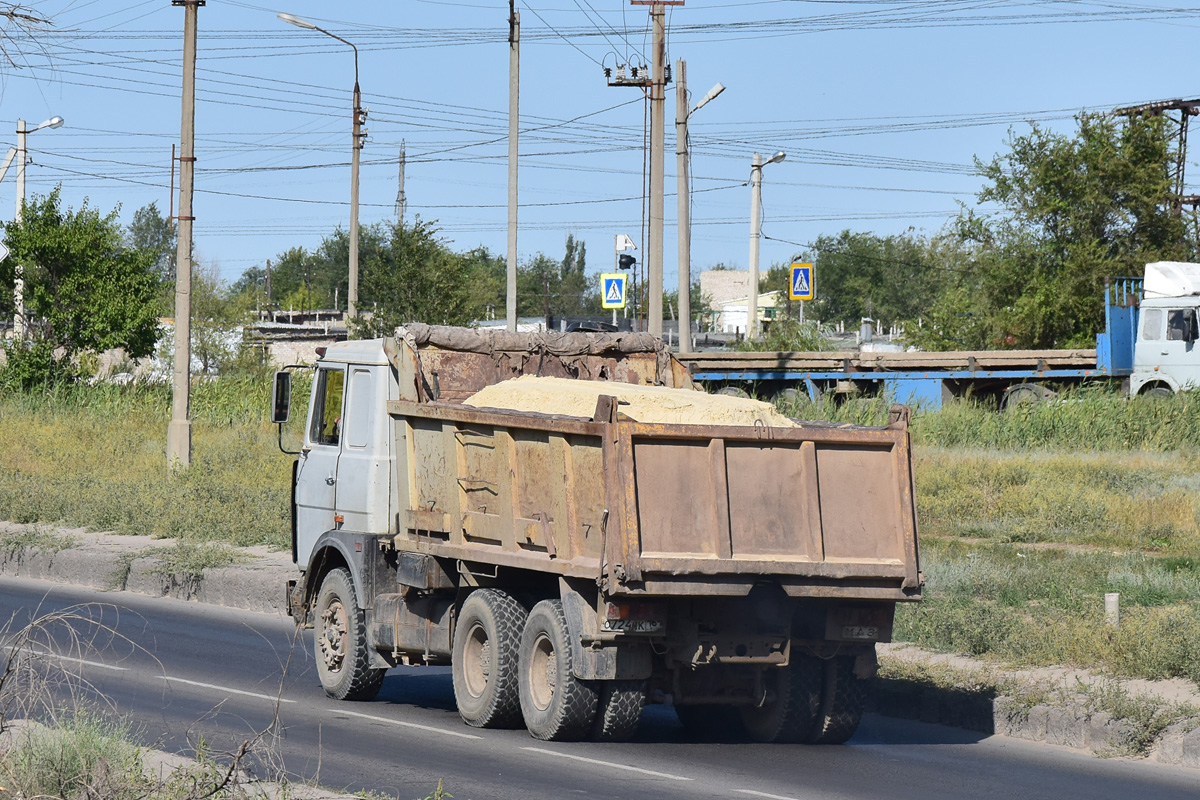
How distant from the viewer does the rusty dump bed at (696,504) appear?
785 cm

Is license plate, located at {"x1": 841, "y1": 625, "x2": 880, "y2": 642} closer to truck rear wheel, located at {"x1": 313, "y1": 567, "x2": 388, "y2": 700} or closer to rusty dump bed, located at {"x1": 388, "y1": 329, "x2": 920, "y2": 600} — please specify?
rusty dump bed, located at {"x1": 388, "y1": 329, "x2": 920, "y2": 600}

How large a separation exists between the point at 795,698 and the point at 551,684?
1.49 m

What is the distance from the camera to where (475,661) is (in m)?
9.28

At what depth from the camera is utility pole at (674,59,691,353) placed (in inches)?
1163

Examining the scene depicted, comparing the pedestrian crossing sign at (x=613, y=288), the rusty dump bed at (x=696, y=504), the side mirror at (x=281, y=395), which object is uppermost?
the pedestrian crossing sign at (x=613, y=288)

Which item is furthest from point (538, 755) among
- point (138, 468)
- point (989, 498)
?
point (138, 468)

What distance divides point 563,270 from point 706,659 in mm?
145758

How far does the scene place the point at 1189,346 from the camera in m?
32.3

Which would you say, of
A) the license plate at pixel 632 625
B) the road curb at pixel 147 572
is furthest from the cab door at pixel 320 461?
the road curb at pixel 147 572

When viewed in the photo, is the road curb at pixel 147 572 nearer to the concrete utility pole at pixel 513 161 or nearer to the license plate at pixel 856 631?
the license plate at pixel 856 631

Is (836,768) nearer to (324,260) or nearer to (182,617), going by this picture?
(182,617)

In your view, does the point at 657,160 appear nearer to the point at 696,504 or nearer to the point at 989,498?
the point at 989,498

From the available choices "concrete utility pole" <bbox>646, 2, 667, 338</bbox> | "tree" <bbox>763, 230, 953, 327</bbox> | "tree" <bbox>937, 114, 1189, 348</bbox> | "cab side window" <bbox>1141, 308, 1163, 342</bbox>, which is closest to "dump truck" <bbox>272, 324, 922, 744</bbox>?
"concrete utility pole" <bbox>646, 2, 667, 338</bbox>

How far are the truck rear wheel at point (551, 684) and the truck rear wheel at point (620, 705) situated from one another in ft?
0.26
